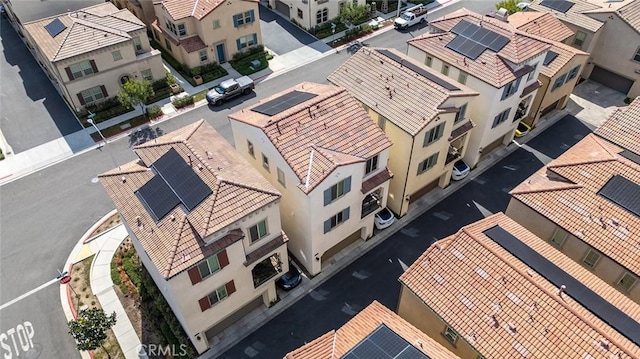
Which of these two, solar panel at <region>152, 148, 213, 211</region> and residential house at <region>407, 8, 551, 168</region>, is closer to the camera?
solar panel at <region>152, 148, 213, 211</region>

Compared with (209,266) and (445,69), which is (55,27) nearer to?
(209,266)

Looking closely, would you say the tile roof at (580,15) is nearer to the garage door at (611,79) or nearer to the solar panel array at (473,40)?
the garage door at (611,79)

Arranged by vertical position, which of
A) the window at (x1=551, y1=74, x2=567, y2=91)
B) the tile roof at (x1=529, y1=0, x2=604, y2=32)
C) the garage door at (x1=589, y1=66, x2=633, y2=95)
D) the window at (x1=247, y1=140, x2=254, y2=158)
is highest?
the tile roof at (x1=529, y1=0, x2=604, y2=32)

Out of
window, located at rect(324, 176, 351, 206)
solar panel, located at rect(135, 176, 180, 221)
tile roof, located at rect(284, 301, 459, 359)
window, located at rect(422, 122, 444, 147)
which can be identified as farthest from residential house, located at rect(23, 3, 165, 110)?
tile roof, located at rect(284, 301, 459, 359)

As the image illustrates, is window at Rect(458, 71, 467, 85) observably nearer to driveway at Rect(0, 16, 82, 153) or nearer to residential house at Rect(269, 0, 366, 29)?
residential house at Rect(269, 0, 366, 29)

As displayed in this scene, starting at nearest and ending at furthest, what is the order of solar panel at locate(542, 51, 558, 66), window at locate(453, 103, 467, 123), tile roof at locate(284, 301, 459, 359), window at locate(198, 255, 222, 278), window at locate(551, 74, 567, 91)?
tile roof at locate(284, 301, 459, 359) < window at locate(198, 255, 222, 278) < window at locate(453, 103, 467, 123) < solar panel at locate(542, 51, 558, 66) < window at locate(551, 74, 567, 91)

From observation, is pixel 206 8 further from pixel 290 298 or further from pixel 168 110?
pixel 290 298

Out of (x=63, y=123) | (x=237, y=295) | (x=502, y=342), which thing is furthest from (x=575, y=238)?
(x=63, y=123)
